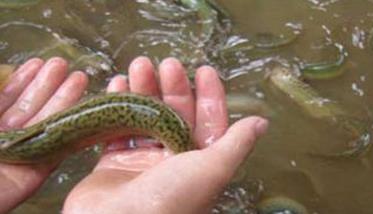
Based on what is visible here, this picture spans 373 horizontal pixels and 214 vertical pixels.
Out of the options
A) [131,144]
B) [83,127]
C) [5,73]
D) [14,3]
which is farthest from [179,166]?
[14,3]

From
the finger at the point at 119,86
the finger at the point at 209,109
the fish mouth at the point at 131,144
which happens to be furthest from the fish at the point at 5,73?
the finger at the point at 209,109

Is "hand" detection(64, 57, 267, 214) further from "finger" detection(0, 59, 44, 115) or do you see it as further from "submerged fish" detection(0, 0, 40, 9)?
"submerged fish" detection(0, 0, 40, 9)

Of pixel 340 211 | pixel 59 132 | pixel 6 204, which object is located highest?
pixel 59 132

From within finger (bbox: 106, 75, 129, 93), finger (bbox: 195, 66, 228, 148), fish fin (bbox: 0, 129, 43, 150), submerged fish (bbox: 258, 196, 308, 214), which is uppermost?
finger (bbox: 195, 66, 228, 148)

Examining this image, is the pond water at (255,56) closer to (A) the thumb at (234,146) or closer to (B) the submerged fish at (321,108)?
(B) the submerged fish at (321,108)

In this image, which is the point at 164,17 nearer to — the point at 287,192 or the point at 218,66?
the point at 218,66

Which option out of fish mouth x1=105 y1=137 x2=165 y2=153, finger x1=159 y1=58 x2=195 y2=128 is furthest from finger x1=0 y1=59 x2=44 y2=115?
finger x1=159 y1=58 x2=195 y2=128

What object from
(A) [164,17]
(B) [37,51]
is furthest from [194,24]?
(B) [37,51]
